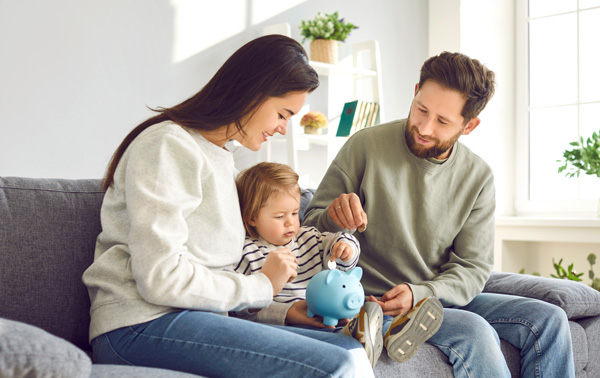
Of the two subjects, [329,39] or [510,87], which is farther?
[510,87]

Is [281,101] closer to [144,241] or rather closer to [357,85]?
[144,241]

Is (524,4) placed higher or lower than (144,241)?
higher

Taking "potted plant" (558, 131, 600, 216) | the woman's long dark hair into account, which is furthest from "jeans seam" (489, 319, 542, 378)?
"potted plant" (558, 131, 600, 216)

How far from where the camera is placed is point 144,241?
1184 millimetres

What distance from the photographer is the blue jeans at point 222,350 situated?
1123mm

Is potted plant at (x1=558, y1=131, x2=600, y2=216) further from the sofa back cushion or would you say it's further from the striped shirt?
the sofa back cushion

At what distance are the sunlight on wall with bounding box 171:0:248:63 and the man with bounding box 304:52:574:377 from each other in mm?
1481

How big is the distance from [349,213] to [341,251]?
117 millimetres

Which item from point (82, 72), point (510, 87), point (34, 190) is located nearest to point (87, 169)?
point (82, 72)

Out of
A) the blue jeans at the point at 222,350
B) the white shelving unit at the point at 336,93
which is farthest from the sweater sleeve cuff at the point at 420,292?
the white shelving unit at the point at 336,93

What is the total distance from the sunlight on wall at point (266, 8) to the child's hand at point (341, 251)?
83.3 inches

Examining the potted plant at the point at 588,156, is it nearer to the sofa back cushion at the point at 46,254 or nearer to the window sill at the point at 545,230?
the window sill at the point at 545,230

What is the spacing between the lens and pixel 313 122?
11.2 feet

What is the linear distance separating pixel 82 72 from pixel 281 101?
5.45ft
